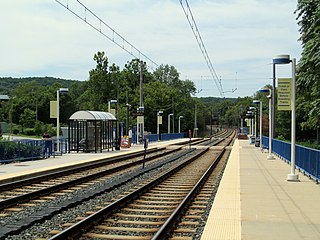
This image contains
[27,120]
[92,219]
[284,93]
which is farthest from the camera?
[27,120]

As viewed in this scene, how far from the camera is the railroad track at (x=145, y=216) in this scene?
8.91 m

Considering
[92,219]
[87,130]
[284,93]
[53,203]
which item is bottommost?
[53,203]

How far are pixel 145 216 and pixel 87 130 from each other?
2356 cm

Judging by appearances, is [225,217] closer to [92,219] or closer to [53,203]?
[92,219]

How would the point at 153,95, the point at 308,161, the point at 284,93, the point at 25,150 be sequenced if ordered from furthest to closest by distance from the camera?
1. the point at 153,95
2. the point at 25,150
3. the point at 284,93
4. the point at 308,161

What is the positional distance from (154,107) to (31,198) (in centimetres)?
9299

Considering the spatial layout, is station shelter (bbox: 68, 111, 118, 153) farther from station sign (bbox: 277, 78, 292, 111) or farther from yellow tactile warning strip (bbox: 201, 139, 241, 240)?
yellow tactile warning strip (bbox: 201, 139, 241, 240)

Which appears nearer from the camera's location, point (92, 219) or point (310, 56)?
point (92, 219)

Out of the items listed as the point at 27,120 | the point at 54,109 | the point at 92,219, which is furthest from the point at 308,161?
the point at 27,120

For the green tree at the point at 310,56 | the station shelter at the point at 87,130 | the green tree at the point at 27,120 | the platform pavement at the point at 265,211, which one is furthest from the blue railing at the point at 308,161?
the green tree at the point at 27,120

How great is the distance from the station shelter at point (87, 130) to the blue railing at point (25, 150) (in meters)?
2.91

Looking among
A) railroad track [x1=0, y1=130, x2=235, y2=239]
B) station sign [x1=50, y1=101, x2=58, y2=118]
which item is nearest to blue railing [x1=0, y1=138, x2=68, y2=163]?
station sign [x1=50, y1=101, x2=58, y2=118]

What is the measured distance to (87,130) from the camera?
33969 millimetres

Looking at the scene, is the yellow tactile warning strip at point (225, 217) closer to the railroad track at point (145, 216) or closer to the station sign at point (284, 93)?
the railroad track at point (145, 216)
